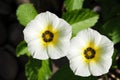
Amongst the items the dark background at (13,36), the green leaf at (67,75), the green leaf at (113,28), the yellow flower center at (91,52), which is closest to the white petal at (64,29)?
the yellow flower center at (91,52)

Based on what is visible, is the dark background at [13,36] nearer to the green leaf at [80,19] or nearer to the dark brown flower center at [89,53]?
the green leaf at [80,19]

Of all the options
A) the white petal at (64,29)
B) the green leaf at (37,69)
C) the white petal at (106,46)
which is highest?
the white petal at (64,29)

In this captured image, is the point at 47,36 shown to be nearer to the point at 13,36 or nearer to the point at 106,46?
the point at 106,46

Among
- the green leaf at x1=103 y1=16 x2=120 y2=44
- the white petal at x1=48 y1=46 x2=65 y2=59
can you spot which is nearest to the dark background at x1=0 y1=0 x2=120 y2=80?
the green leaf at x1=103 y1=16 x2=120 y2=44

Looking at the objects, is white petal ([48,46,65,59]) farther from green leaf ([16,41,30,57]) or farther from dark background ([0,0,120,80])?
dark background ([0,0,120,80])

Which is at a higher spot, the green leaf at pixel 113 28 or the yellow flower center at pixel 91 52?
the yellow flower center at pixel 91 52

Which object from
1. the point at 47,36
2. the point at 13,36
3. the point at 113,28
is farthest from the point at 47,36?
the point at 13,36

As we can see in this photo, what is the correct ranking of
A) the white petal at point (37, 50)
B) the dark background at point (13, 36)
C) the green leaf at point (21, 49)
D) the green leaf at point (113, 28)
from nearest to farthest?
the white petal at point (37, 50) → the green leaf at point (21, 49) → the green leaf at point (113, 28) → the dark background at point (13, 36)
